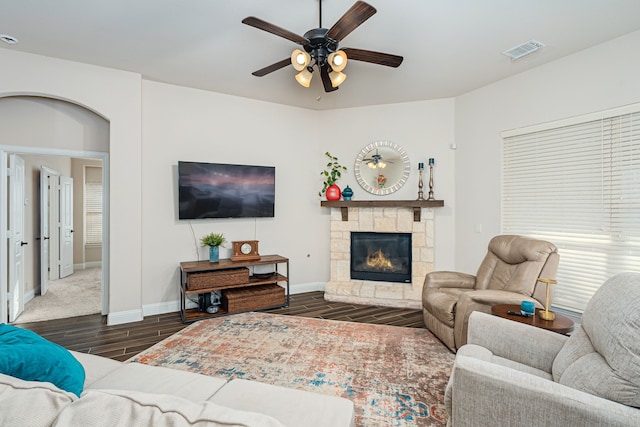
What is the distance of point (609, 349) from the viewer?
135 cm

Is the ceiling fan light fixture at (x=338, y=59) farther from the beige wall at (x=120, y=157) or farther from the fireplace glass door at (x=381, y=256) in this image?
the fireplace glass door at (x=381, y=256)

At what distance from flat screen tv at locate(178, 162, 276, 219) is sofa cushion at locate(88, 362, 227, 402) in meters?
2.71

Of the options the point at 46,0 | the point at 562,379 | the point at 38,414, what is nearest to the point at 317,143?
the point at 46,0

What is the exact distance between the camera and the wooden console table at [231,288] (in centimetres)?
383

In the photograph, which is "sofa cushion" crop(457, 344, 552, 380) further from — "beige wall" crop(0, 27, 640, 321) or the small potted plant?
the small potted plant

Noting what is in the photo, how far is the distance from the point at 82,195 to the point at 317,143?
18.8ft

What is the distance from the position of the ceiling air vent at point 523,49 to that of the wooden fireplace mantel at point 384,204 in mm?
1880

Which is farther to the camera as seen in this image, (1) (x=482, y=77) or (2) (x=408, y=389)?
(1) (x=482, y=77)

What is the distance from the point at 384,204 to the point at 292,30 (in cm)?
265

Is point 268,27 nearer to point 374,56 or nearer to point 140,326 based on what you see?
point 374,56

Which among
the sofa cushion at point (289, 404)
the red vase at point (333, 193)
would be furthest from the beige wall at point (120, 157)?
the sofa cushion at point (289, 404)

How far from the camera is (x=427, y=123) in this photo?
469 cm

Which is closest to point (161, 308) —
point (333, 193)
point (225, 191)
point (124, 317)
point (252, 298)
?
point (124, 317)

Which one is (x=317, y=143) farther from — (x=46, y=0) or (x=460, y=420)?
(x=460, y=420)
